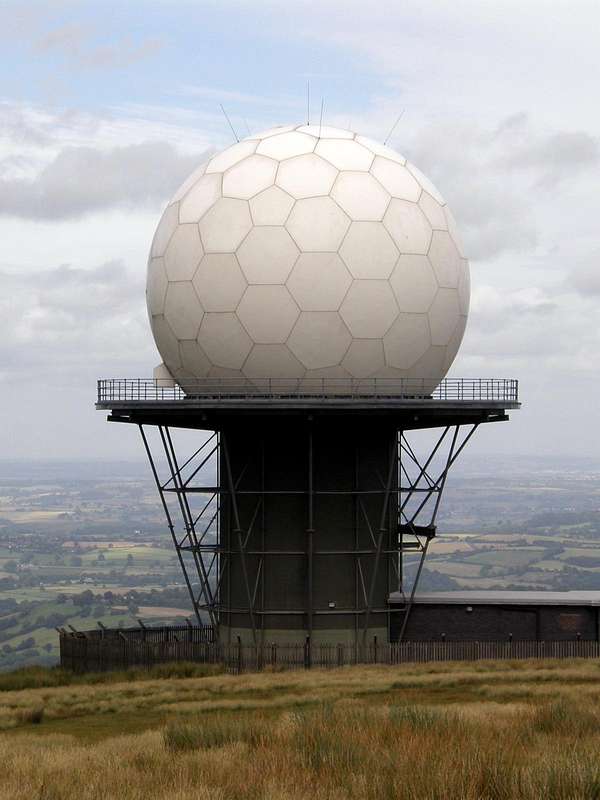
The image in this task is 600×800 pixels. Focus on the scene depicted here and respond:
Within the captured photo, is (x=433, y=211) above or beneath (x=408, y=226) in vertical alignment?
above

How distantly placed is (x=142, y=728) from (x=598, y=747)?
388 inches

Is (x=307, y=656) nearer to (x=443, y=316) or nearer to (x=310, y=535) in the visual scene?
(x=310, y=535)

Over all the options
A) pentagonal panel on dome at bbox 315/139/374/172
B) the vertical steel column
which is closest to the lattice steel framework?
the vertical steel column

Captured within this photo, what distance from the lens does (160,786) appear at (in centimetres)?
1392

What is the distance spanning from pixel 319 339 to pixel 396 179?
16.6 feet

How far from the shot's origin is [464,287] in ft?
119

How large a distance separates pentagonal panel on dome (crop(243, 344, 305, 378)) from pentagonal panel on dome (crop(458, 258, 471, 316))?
5234mm

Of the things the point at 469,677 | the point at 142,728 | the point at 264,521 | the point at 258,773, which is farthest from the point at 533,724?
the point at 264,521

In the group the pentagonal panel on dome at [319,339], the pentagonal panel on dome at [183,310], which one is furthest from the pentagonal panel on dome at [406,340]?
the pentagonal panel on dome at [183,310]

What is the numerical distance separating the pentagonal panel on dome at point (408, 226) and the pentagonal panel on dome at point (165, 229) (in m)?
5.61

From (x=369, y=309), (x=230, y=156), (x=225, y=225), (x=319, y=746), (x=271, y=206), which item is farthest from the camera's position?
(x=230, y=156)

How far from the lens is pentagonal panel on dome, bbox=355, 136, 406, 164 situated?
118ft

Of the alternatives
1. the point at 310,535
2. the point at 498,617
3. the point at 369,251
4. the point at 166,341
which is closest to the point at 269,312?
the point at 369,251

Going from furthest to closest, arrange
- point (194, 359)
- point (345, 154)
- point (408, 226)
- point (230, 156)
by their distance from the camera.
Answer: point (230, 156), point (345, 154), point (194, 359), point (408, 226)
